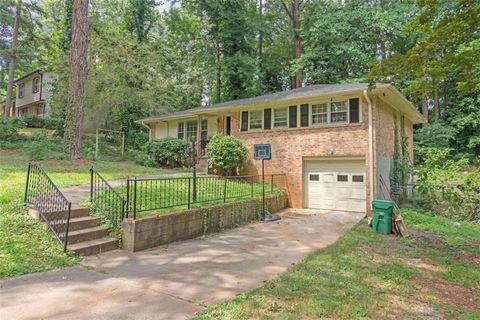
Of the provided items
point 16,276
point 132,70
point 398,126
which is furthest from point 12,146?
point 398,126

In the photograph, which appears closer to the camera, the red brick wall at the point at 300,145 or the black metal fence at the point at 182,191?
the black metal fence at the point at 182,191

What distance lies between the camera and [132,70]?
2092 cm

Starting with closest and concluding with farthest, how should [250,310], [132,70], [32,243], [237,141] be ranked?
[250,310] → [32,243] → [237,141] → [132,70]

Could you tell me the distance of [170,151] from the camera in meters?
16.6

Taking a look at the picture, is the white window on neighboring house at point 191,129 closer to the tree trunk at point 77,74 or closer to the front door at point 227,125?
the front door at point 227,125

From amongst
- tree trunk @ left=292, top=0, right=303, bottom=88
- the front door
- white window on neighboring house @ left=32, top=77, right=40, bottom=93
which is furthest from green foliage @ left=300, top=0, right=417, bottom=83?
white window on neighboring house @ left=32, top=77, right=40, bottom=93

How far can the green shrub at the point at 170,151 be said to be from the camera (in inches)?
648

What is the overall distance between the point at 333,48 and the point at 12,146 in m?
20.3

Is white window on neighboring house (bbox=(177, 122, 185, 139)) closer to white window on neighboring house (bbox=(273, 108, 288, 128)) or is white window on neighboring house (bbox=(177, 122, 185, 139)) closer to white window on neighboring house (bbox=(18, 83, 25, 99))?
white window on neighboring house (bbox=(273, 108, 288, 128))

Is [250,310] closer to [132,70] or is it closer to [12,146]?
[12,146]

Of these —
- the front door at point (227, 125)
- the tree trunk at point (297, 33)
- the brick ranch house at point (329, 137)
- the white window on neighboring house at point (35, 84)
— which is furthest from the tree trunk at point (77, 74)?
the white window on neighboring house at point (35, 84)

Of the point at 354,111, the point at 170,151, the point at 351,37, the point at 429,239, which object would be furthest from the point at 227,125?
the point at 351,37

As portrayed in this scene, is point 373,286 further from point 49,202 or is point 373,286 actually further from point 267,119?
point 267,119

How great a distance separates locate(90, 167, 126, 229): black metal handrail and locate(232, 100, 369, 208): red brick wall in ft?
23.4
